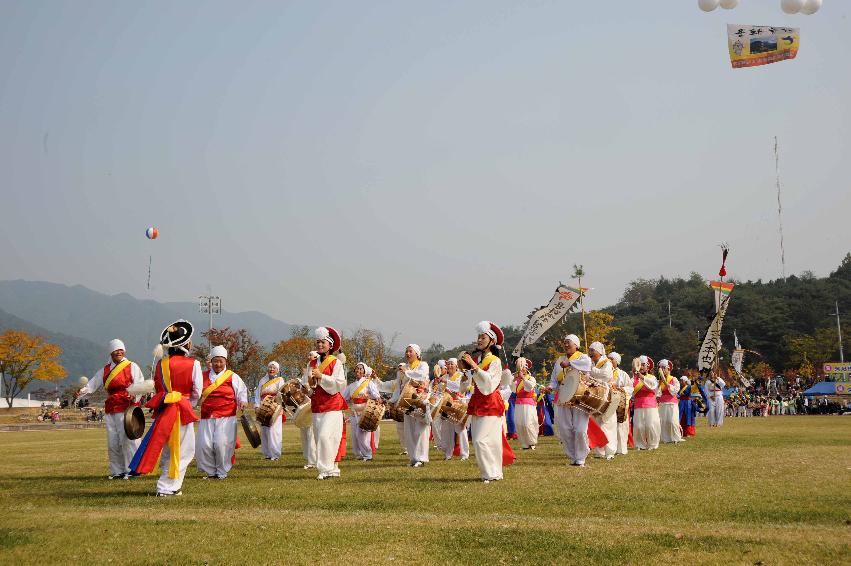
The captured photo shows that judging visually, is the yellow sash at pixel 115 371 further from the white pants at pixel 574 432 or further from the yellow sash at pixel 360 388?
the white pants at pixel 574 432

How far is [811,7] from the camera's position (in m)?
17.4

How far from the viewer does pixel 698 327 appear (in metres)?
85.7

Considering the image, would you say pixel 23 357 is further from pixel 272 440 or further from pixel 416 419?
pixel 416 419

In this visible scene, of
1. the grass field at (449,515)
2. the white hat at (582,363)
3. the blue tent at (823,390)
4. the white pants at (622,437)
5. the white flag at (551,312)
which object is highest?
the white flag at (551,312)

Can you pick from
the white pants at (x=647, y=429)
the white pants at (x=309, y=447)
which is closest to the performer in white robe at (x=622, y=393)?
the white pants at (x=647, y=429)

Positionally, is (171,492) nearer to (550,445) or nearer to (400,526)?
(400,526)

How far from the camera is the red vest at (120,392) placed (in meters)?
13.2

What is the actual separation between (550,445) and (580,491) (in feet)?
32.3

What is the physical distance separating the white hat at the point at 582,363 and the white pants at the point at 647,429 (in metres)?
5.58

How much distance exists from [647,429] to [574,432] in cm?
480

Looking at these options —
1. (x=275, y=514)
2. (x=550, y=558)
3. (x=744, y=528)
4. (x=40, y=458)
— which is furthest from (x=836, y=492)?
(x=40, y=458)

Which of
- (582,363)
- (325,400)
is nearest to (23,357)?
(325,400)

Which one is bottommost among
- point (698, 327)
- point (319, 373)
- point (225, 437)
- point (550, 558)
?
point (550, 558)

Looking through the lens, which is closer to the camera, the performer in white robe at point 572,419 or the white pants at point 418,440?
the performer in white robe at point 572,419
